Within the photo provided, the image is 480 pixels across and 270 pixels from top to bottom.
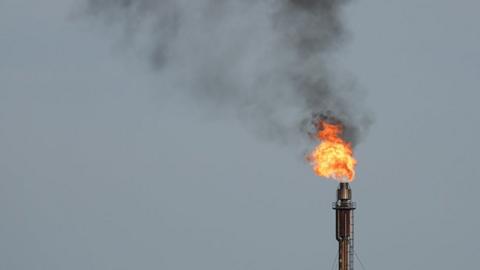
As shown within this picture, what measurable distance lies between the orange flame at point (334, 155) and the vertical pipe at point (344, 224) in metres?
1.90

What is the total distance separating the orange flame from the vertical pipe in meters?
1.90

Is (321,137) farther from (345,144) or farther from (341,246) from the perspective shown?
(341,246)

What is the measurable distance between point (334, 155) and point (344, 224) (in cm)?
516

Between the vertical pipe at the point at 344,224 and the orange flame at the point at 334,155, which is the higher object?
the orange flame at the point at 334,155

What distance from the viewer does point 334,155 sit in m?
97.5

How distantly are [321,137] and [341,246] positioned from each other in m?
8.06

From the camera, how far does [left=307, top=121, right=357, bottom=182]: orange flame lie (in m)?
97.2

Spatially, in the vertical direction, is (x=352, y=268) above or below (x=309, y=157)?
below

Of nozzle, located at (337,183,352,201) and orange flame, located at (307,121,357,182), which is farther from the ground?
orange flame, located at (307,121,357,182)

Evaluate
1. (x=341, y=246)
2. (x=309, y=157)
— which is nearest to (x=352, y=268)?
(x=341, y=246)

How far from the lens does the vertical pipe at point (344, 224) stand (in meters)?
95.5

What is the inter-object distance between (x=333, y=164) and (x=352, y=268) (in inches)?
303

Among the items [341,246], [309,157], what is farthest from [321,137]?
[341,246]

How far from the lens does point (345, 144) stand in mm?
97125
